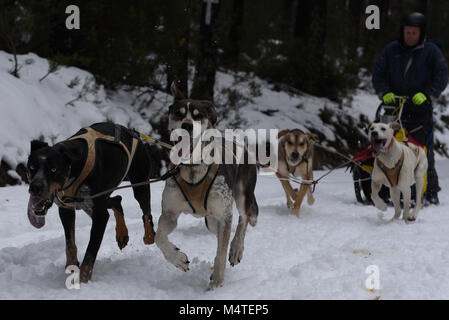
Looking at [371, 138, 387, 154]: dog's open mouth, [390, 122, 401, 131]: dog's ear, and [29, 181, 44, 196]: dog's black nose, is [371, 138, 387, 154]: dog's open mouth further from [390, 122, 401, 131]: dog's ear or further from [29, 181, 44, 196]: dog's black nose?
[29, 181, 44, 196]: dog's black nose

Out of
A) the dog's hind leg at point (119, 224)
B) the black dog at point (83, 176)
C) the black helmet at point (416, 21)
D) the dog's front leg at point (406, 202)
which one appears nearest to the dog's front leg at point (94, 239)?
the black dog at point (83, 176)

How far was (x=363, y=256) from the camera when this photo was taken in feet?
13.6

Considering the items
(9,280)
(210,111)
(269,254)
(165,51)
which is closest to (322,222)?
(269,254)

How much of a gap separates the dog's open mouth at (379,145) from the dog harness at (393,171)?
5.5 inches

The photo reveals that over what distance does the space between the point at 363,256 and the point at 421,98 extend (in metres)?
2.75

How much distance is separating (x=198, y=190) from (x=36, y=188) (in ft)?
3.11

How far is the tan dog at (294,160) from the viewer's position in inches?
251

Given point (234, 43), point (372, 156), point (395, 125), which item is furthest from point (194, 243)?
point (234, 43)

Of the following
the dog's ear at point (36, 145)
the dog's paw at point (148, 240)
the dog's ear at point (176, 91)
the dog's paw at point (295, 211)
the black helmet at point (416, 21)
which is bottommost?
the dog's paw at point (295, 211)

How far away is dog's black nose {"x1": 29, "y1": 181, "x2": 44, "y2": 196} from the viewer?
2986 mm

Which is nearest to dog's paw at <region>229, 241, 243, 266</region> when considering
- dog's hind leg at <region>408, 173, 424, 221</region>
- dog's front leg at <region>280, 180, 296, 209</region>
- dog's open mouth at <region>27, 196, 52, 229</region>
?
dog's open mouth at <region>27, 196, 52, 229</region>

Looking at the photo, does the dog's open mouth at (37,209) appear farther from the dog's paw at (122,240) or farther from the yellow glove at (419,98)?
the yellow glove at (419,98)

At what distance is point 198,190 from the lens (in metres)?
3.32

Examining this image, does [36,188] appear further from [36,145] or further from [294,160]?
[294,160]
